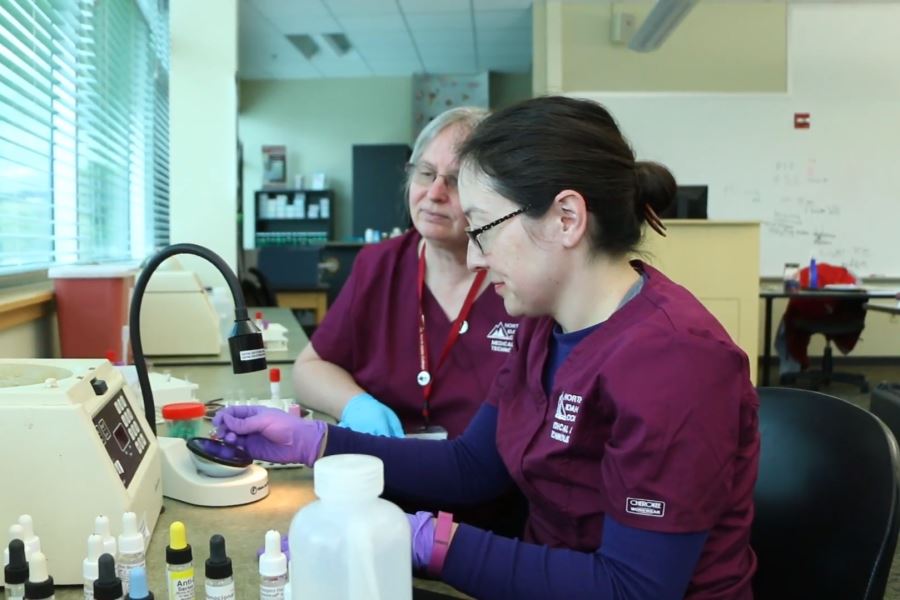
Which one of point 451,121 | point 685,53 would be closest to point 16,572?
point 451,121

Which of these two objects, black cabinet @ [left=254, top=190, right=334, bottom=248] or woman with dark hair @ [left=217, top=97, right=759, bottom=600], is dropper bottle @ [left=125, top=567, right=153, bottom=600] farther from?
black cabinet @ [left=254, top=190, right=334, bottom=248]

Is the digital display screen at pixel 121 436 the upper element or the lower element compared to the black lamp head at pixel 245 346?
lower

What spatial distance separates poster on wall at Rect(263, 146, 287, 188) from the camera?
8391 mm

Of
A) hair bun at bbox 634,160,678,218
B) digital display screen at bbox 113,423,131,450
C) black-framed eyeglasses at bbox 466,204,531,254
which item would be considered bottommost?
digital display screen at bbox 113,423,131,450

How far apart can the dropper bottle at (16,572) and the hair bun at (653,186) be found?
2.51ft

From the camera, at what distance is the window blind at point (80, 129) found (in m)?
1.87

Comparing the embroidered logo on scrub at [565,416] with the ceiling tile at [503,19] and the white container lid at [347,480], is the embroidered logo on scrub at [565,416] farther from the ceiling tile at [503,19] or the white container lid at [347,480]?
the ceiling tile at [503,19]

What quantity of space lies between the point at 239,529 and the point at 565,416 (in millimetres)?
420

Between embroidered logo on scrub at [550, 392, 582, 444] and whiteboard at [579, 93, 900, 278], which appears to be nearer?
embroidered logo on scrub at [550, 392, 582, 444]

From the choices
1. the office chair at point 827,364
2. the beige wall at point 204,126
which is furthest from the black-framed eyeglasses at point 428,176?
the office chair at point 827,364

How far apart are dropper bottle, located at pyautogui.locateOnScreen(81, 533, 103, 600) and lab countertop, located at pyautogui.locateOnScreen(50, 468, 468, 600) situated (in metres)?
0.10

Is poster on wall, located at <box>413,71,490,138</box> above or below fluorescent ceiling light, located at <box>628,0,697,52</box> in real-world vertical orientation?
above

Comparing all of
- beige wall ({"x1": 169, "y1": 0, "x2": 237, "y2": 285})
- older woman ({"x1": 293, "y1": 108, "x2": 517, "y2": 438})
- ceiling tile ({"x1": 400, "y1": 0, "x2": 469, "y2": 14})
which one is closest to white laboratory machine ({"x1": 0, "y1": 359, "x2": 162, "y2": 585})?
older woman ({"x1": 293, "y1": 108, "x2": 517, "y2": 438})

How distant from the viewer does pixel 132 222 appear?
12.3 ft
